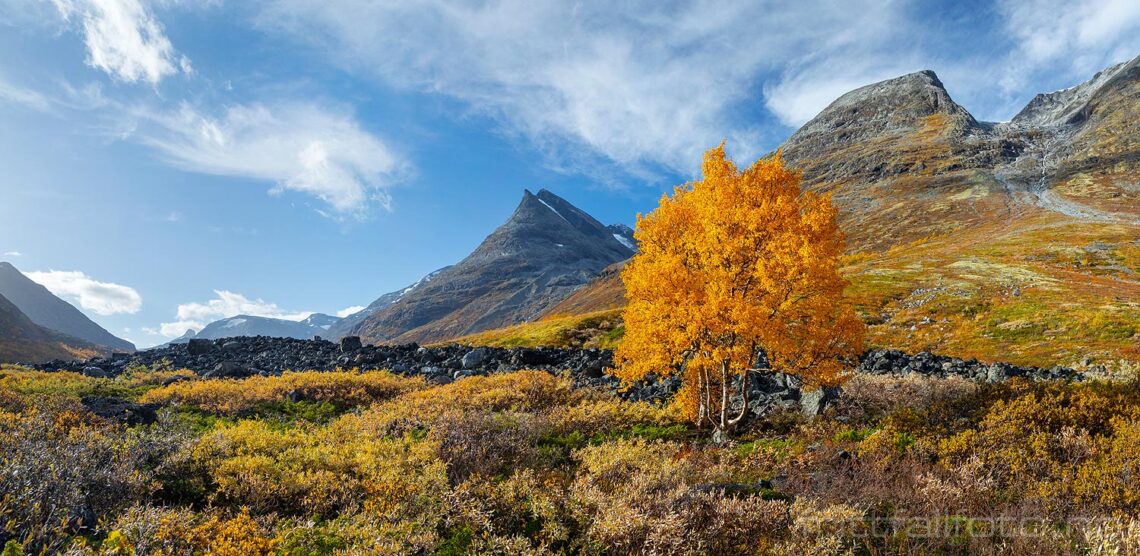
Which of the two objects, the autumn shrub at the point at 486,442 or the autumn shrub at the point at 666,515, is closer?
the autumn shrub at the point at 666,515

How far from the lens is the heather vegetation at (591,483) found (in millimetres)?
6465

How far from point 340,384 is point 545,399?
8.67 m

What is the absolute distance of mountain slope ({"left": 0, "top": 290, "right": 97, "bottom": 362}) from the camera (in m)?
80.5

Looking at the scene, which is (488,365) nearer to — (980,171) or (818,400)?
(818,400)

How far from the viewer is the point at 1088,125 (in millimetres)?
165500

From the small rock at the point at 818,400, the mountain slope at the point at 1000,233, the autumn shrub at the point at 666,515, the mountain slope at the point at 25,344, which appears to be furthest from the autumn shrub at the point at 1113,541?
the mountain slope at the point at 25,344

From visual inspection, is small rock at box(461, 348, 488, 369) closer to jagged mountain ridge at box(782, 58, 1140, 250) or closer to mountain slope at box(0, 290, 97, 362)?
mountain slope at box(0, 290, 97, 362)

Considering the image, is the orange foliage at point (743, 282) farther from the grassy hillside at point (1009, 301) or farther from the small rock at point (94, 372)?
the small rock at point (94, 372)

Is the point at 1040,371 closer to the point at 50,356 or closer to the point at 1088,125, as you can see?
the point at 50,356

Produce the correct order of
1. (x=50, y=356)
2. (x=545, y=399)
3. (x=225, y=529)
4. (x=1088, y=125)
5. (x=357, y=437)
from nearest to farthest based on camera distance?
(x=225, y=529) < (x=357, y=437) < (x=545, y=399) < (x=50, y=356) < (x=1088, y=125)

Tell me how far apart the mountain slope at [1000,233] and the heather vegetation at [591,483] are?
70.0ft

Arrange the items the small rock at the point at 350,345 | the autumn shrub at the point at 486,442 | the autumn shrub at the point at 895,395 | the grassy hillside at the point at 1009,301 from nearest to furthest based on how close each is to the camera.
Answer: the autumn shrub at the point at 486,442, the autumn shrub at the point at 895,395, the grassy hillside at the point at 1009,301, the small rock at the point at 350,345

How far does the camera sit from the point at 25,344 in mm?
93250

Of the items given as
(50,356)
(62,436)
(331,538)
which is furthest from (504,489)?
(50,356)
